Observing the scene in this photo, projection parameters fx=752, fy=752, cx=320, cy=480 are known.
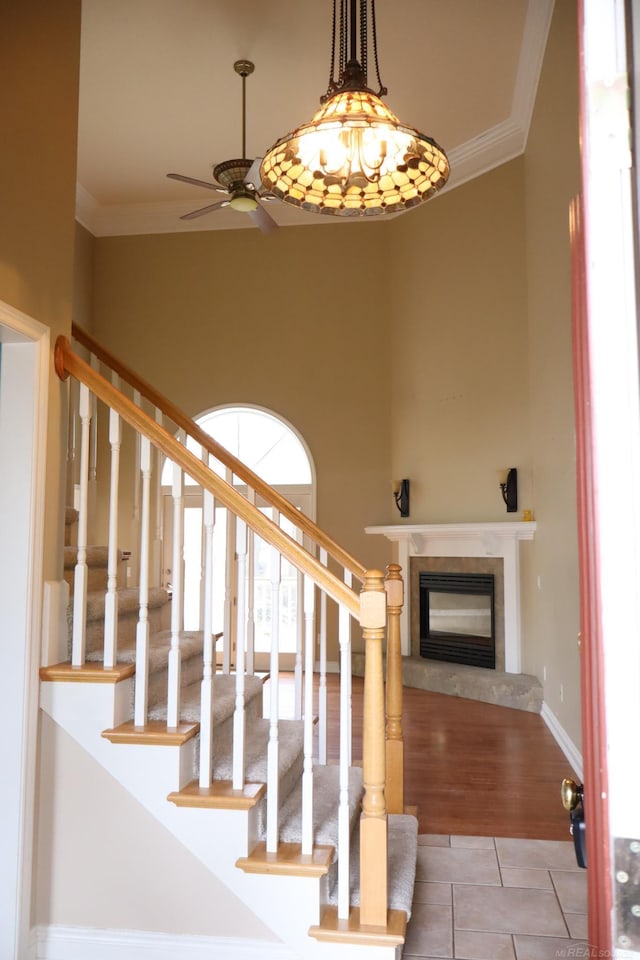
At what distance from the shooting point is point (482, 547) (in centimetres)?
682

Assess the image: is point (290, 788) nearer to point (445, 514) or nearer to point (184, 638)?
point (184, 638)

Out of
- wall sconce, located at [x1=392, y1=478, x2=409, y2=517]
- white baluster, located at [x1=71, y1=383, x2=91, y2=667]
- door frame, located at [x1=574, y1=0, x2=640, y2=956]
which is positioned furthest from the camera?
wall sconce, located at [x1=392, y1=478, x2=409, y2=517]

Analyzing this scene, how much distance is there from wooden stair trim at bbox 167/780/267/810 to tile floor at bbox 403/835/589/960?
728mm

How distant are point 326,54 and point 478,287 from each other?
2.41 m

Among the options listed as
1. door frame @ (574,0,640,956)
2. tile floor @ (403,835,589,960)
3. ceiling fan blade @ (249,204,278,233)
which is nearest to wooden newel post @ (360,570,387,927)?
tile floor @ (403,835,589,960)

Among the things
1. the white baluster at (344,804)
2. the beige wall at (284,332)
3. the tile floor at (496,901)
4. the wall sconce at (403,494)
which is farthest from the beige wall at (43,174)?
the beige wall at (284,332)

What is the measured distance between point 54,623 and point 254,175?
3551 millimetres

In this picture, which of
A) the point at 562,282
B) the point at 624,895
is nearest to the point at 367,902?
the point at 624,895

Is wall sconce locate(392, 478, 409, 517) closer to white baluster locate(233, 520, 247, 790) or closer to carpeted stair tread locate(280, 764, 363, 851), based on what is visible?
carpeted stair tread locate(280, 764, 363, 851)

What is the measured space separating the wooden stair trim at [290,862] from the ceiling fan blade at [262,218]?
4575 millimetres

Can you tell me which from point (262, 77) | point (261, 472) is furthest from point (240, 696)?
point (261, 472)

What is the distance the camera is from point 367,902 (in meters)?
2.40

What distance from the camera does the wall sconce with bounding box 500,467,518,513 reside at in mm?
6668

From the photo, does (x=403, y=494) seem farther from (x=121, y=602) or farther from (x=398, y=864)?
(x=398, y=864)
